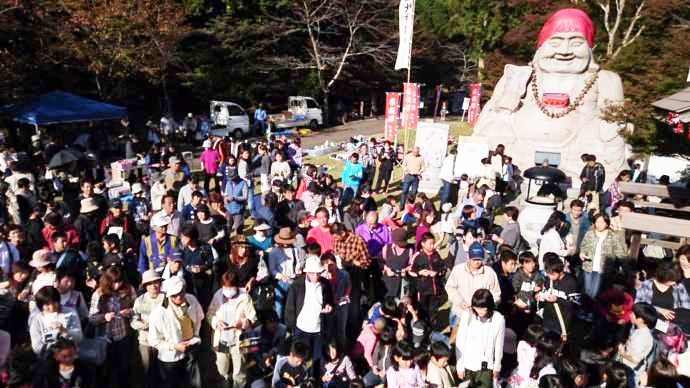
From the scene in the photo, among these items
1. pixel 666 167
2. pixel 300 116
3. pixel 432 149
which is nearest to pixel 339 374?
pixel 432 149

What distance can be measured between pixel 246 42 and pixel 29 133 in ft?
39.9

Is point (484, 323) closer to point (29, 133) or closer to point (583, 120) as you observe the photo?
point (583, 120)

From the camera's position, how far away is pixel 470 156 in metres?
12.6

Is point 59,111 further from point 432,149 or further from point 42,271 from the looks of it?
point 42,271

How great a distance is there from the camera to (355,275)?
6102 mm

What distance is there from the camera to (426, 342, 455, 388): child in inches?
161

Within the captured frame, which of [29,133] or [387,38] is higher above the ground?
[387,38]

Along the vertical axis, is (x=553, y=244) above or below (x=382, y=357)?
above

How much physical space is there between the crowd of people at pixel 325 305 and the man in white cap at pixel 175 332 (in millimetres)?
13

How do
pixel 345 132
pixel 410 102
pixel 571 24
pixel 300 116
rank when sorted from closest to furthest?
pixel 571 24 → pixel 410 102 → pixel 300 116 → pixel 345 132

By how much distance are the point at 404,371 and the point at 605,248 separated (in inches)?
133

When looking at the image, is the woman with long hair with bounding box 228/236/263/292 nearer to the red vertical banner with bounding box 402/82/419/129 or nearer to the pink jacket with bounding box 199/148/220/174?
the pink jacket with bounding box 199/148/220/174

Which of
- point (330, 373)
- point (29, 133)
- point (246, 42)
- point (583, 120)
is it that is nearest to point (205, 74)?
point (246, 42)

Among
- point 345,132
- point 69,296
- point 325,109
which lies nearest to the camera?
point 69,296
